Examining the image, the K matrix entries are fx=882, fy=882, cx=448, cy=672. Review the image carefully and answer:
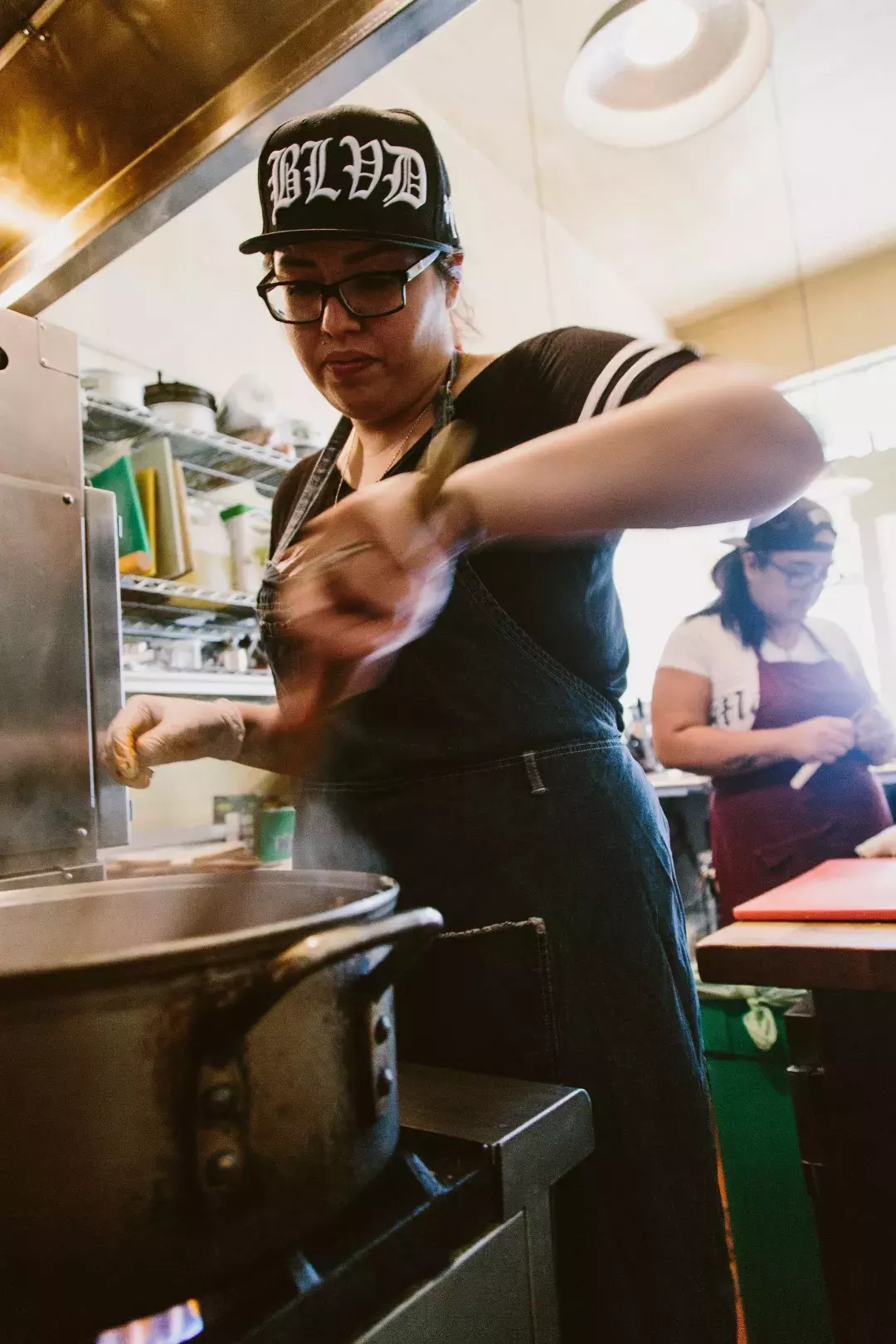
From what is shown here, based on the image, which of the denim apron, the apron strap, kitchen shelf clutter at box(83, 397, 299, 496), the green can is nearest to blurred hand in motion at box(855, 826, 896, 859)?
the denim apron

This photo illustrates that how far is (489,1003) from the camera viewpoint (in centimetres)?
73

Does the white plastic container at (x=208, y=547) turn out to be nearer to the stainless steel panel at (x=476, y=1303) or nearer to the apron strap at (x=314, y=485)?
the apron strap at (x=314, y=485)

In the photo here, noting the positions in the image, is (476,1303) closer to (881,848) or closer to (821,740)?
(881,848)

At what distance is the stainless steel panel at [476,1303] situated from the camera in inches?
16.7

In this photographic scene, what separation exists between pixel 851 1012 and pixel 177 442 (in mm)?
2147

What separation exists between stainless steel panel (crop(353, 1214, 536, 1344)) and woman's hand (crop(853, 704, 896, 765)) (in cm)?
172

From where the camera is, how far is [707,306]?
20.0 ft

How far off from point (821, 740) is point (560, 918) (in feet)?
4.51

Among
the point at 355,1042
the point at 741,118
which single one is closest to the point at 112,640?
the point at 355,1042

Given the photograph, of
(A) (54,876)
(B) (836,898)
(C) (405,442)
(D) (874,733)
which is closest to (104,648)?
(A) (54,876)

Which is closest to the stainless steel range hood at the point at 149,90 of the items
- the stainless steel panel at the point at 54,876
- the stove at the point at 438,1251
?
the stainless steel panel at the point at 54,876

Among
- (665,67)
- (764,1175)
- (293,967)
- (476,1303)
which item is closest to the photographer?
(293,967)

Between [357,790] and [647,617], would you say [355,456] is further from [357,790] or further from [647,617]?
[647,617]

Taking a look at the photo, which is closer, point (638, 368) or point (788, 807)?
point (638, 368)
